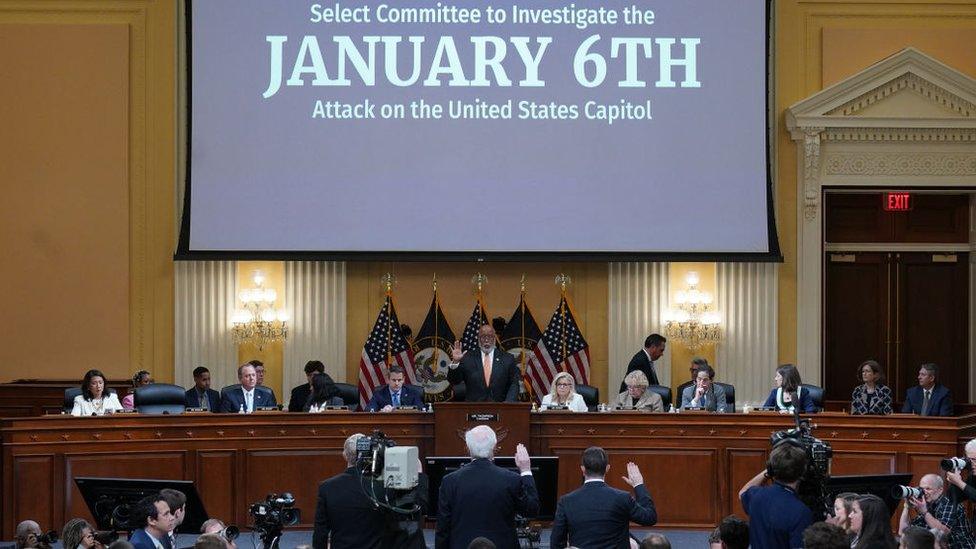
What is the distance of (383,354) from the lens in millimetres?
14688

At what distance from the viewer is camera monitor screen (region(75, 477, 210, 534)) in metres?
8.16

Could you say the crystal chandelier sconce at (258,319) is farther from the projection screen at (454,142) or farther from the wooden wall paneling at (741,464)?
the wooden wall paneling at (741,464)

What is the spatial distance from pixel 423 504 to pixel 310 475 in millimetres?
4381

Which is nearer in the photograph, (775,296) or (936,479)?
(936,479)

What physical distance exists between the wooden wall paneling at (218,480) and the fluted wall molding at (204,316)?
11.0 ft

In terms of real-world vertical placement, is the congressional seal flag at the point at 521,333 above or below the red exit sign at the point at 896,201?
below

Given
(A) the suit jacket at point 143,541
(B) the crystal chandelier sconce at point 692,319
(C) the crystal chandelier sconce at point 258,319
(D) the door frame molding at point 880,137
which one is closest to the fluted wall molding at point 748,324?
(B) the crystal chandelier sconce at point 692,319

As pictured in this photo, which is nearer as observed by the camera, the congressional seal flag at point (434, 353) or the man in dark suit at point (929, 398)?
the man in dark suit at point (929, 398)

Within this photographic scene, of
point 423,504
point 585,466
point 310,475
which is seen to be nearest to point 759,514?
point 585,466

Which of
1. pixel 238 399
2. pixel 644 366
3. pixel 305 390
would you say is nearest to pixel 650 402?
pixel 644 366

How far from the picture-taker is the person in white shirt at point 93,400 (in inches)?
463

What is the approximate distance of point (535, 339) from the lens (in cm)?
1484

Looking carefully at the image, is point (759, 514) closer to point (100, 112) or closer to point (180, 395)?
point (180, 395)

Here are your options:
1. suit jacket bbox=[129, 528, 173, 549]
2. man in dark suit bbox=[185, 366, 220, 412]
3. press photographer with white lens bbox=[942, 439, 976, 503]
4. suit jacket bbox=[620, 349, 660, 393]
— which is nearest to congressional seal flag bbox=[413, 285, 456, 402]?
suit jacket bbox=[620, 349, 660, 393]
